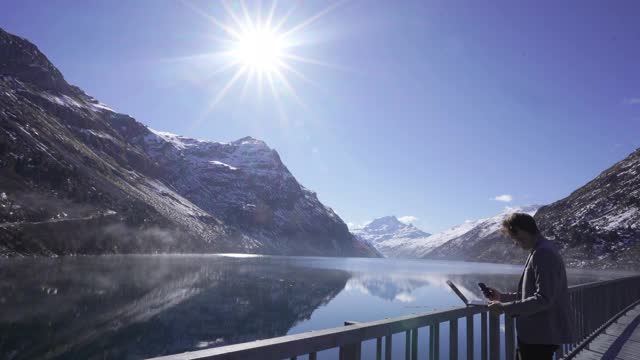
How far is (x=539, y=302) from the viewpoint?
5.38 m

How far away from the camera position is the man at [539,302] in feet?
17.8

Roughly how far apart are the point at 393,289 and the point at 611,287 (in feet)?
205

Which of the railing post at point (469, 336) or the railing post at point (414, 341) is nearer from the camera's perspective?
the railing post at point (414, 341)

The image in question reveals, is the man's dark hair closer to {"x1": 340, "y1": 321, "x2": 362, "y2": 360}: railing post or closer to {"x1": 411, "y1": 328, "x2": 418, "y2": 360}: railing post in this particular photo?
{"x1": 411, "y1": 328, "x2": 418, "y2": 360}: railing post

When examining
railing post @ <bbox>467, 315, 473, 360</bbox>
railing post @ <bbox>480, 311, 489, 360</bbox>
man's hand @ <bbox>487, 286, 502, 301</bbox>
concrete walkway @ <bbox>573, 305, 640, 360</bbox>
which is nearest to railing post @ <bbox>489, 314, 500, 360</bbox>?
railing post @ <bbox>480, 311, 489, 360</bbox>

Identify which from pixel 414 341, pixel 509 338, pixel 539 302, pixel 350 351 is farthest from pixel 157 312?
pixel 539 302

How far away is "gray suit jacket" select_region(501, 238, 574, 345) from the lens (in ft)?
17.8

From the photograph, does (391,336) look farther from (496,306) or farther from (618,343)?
(618,343)

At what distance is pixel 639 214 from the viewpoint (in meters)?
187

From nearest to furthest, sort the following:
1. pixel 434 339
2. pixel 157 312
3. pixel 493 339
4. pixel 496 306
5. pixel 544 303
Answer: pixel 544 303
pixel 496 306
pixel 434 339
pixel 493 339
pixel 157 312

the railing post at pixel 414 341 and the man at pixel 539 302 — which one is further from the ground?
the man at pixel 539 302

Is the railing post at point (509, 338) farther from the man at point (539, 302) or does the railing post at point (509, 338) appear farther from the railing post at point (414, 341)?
the railing post at point (414, 341)

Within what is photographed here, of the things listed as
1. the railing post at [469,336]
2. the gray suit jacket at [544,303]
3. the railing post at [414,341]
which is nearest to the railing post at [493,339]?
the railing post at [469,336]

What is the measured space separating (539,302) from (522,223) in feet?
3.28
